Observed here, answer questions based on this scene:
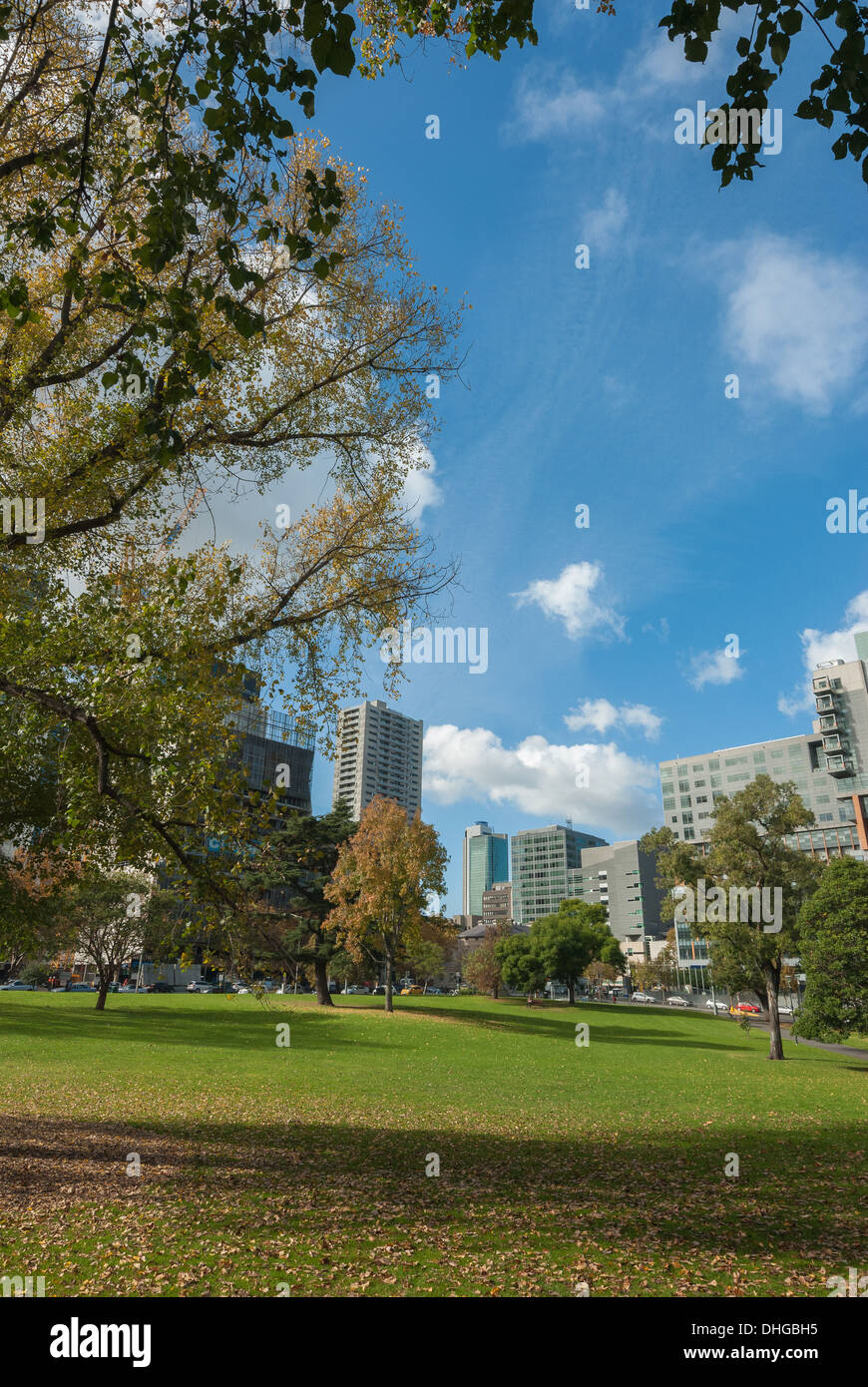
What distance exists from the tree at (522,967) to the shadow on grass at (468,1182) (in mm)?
50014

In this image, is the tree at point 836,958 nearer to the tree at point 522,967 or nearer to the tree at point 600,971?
the tree at point 522,967

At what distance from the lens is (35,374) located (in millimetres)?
10805

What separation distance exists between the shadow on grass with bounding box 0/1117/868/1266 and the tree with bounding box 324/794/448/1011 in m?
28.1

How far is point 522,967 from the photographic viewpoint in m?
62.8

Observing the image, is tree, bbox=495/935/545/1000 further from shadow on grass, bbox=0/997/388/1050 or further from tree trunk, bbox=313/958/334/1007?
shadow on grass, bbox=0/997/388/1050

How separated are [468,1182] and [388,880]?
33021 millimetres

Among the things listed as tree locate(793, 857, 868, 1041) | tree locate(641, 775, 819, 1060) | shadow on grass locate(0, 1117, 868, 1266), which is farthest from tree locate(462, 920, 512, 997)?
shadow on grass locate(0, 1117, 868, 1266)

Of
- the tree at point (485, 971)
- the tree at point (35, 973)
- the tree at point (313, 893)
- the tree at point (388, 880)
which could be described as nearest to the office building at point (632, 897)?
the tree at point (485, 971)

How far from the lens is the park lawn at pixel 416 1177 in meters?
6.89

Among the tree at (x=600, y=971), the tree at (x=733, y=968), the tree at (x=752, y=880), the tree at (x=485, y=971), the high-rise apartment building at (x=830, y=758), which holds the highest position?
the high-rise apartment building at (x=830, y=758)

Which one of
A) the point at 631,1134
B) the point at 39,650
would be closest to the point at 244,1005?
the point at 631,1134

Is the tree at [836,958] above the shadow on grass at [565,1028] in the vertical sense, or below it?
above

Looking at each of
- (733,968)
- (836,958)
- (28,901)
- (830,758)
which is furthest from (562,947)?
(830,758)

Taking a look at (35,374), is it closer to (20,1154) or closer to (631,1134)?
(20,1154)
